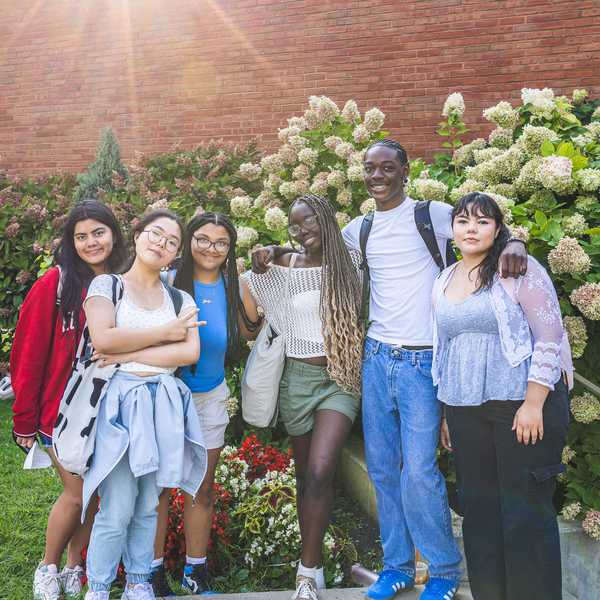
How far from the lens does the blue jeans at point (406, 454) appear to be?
2.79 metres

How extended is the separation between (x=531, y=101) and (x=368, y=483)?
2.63m

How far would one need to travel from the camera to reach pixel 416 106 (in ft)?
24.5

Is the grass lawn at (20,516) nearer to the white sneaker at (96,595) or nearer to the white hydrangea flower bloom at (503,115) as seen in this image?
the white sneaker at (96,595)

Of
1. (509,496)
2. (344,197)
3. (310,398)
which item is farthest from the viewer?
(344,197)

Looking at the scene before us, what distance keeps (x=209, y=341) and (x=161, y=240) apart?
54cm

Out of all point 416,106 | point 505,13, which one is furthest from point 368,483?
point 505,13

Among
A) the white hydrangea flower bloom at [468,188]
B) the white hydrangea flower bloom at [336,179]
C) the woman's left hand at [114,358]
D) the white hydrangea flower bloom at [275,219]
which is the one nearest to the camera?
the woman's left hand at [114,358]

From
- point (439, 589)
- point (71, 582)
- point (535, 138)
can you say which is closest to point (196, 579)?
point (71, 582)

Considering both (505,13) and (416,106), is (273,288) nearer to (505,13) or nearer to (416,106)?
(416,106)

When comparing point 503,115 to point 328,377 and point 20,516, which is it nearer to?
point 328,377

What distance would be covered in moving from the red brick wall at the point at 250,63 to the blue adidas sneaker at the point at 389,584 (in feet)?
18.3

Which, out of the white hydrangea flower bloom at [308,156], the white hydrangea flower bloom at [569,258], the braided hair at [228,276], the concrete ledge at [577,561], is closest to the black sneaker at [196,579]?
the braided hair at [228,276]

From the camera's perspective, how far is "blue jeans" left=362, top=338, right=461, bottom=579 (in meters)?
2.79

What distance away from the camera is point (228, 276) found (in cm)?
317
